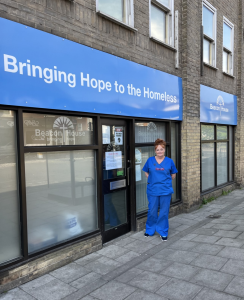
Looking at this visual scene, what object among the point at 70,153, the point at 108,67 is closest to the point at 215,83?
the point at 108,67

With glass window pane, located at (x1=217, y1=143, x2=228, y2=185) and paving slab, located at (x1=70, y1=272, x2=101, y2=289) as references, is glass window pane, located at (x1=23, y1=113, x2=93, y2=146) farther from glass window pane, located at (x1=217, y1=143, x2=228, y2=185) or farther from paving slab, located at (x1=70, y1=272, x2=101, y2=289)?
glass window pane, located at (x1=217, y1=143, x2=228, y2=185)

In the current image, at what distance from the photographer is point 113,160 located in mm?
4961

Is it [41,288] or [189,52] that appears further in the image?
[189,52]

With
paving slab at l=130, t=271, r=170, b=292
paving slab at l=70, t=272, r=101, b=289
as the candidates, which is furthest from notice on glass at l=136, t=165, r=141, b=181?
paving slab at l=70, t=272, r=101, b=289

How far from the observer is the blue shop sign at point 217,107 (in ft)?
24.7

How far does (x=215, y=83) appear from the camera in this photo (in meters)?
8.23

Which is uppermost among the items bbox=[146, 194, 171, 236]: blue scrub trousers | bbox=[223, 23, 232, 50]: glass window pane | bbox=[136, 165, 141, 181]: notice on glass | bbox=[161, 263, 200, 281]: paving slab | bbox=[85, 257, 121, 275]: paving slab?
bbox=[223, 23, 232, 50]: glass window pane

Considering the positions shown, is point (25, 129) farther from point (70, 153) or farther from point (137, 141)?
point (137, 141)

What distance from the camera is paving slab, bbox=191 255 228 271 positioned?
12.3ft

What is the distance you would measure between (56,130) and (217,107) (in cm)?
595

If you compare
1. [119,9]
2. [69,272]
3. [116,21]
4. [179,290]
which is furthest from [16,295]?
[119,9]

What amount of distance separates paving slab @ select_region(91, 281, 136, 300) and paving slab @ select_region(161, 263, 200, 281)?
0.64 metres

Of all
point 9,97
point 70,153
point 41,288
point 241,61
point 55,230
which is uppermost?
point 241,61

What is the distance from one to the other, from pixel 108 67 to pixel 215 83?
486 cm
